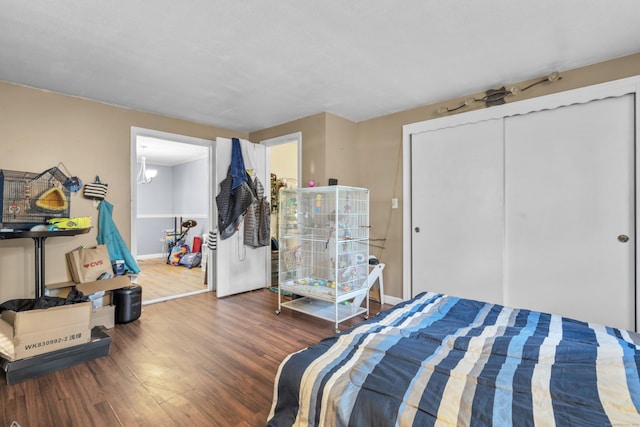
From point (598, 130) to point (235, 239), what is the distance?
400cm

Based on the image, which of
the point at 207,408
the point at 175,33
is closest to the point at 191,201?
the point at 175,33

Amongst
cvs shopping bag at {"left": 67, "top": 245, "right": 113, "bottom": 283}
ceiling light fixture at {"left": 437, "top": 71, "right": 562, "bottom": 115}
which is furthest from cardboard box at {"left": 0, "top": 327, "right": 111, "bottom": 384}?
ceiling light fixture at {"left": 437, "top": 71, "right": 562, "bottom": 115}

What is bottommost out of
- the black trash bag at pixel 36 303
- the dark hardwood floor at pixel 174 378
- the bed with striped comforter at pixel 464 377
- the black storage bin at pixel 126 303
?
the dark hardwood floor at pixel 174 378

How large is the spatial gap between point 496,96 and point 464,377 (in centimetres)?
284

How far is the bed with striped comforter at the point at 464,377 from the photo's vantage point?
39.5 inches

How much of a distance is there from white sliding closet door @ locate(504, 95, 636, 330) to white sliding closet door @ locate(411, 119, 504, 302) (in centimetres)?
12

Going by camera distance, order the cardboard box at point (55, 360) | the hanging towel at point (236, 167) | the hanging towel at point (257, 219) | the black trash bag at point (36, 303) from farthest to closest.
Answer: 1. the hanging towel at point (257, 219)
2. the hanging towel at point (236, 167)
3. the black trash bag at point (36, 303)
4. the cardboard box at point (55, 360)

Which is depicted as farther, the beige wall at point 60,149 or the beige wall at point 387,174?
the beige wall at point 387,174

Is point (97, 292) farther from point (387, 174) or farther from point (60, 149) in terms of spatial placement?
point (387, 174)

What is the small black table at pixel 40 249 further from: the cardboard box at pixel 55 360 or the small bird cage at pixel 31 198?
the cardboard box at pixel 55 360

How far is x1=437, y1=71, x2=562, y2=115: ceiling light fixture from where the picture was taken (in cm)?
275

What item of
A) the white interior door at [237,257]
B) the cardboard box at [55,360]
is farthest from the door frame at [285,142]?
the cardboard box at [55,360]

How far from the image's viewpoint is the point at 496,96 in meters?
3.05

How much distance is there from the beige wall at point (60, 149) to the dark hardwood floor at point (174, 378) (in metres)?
1.00
